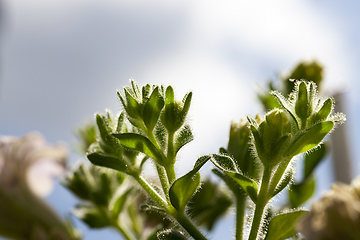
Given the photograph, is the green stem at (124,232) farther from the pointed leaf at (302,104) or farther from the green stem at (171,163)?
the pointed leaf at (302,104)

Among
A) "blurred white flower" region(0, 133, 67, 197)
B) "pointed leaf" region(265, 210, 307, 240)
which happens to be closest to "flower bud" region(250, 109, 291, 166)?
"pointed leaf" region(265, 210, 307, 240)

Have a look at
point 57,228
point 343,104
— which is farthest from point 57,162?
point 343,104

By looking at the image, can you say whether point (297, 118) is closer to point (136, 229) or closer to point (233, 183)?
point (233, 183)

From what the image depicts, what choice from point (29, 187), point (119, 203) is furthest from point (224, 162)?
point (29, 187)

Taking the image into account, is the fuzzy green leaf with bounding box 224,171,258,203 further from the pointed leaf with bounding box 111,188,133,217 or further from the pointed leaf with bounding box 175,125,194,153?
the pointed leaf with bounding box 111,188,133,217

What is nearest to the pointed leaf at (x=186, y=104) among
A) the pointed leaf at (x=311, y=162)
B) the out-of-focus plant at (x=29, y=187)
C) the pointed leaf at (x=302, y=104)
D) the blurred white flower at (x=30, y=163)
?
the pointed leaf at (x=302, y=104)

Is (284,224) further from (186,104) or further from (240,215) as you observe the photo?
(186,104)
